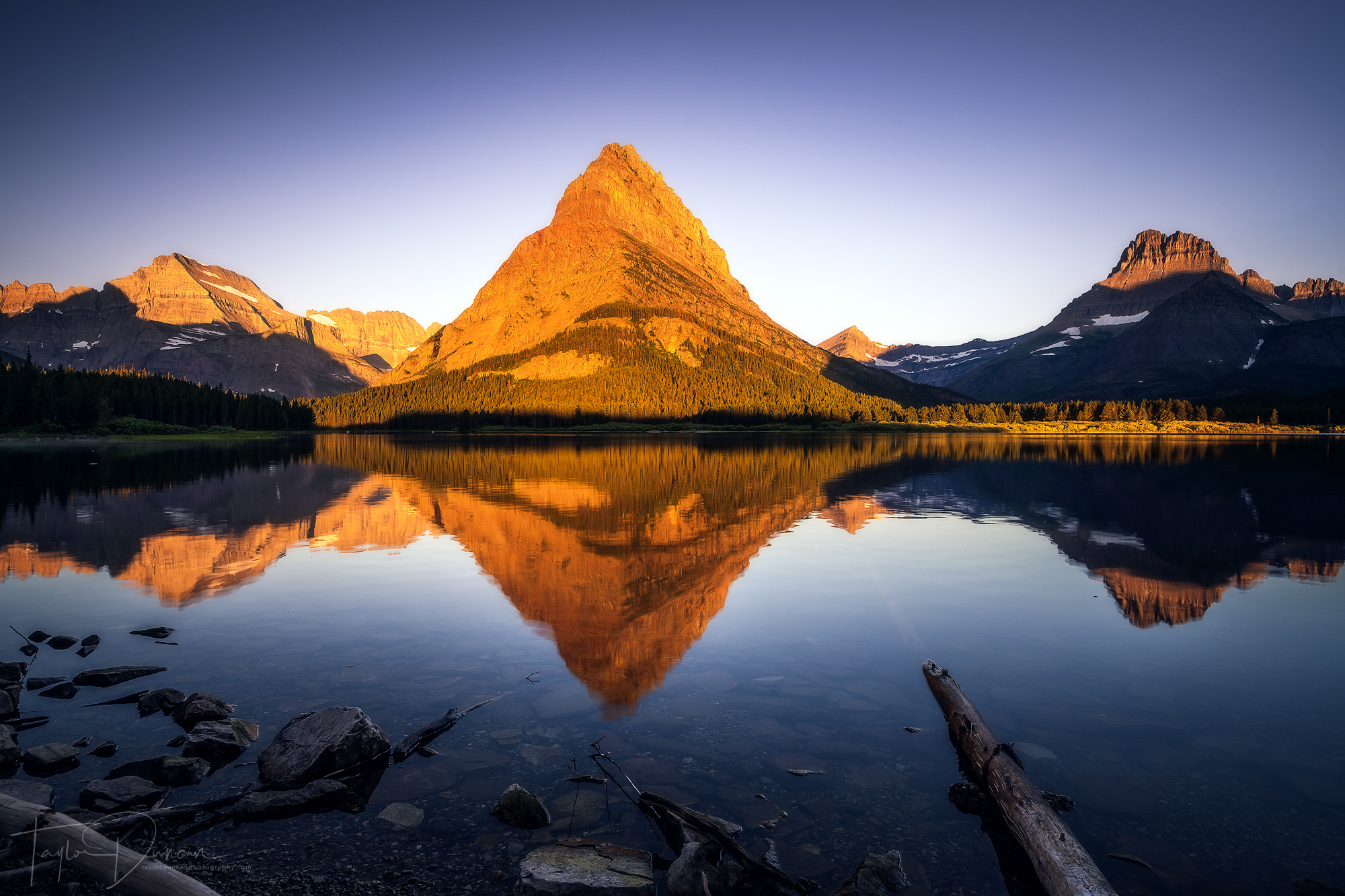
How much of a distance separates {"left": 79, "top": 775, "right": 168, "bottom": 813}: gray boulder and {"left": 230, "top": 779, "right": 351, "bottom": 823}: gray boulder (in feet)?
3.92

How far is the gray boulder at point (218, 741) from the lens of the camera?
11.1 meters

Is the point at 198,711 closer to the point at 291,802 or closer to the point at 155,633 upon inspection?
the point at 291,802

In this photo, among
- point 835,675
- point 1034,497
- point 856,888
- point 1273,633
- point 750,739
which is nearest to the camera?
point 856,888

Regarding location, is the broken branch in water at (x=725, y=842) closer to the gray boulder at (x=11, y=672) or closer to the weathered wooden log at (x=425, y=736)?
the weathered wooden log at (x=425, y=736)

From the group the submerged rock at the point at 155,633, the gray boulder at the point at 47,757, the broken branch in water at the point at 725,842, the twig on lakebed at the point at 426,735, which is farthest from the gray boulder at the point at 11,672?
the broken branch in water at the point at 725,842

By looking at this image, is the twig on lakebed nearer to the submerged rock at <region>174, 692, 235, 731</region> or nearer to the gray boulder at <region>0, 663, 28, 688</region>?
the submerged rock at <region>174, 692, 235, 731</region>

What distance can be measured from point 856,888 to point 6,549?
36.7 metres

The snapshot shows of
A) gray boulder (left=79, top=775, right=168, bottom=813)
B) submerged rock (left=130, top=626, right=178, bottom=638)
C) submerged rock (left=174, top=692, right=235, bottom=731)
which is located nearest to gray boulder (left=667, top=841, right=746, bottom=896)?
gray boulder (left=79, top=775, right=168, bottom=813)

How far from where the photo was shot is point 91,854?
7.38 metres

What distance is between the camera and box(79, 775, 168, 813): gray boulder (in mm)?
9438

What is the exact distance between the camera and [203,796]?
396 inches

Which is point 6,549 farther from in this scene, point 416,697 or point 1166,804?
point 1166,804

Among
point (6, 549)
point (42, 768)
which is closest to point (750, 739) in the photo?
point (42, 768)

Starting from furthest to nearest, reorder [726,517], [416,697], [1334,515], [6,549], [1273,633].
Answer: [1334,515] → [726,517] → [6,549] → [1273,633] → [416,697]
